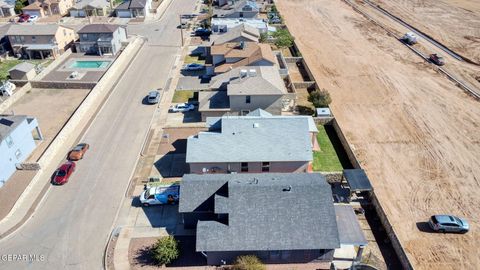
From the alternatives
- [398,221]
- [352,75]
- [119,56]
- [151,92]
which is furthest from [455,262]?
[119,56]

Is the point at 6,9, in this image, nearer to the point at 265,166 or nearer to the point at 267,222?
the point at 265,166

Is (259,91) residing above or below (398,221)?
above

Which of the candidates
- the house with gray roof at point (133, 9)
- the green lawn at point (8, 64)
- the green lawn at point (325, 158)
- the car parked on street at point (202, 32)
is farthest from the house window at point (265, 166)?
the house with gray roof at point (133, 9)

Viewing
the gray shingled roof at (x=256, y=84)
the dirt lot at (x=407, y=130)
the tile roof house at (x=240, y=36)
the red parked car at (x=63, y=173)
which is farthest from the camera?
the tile roof house at (x=240, y=36)

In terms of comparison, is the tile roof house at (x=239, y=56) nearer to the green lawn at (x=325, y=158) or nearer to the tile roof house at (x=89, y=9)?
the green lawn at (x=325, y=158)

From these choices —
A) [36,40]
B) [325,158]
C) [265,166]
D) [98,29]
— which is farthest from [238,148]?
[36,40]

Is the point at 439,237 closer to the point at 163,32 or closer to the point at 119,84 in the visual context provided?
the point at 119,84
